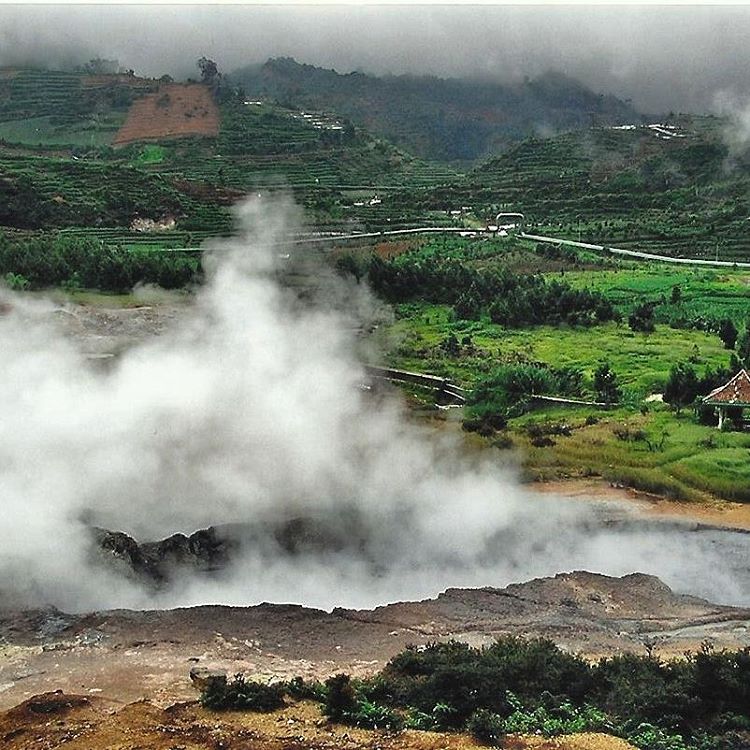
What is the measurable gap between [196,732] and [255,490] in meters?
7.20

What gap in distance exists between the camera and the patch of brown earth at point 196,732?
928cm

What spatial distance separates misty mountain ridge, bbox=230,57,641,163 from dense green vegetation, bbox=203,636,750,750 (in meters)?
128

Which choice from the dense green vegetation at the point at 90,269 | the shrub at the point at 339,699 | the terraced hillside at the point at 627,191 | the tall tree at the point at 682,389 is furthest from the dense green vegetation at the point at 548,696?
the terraced hillside at the point at 627,191

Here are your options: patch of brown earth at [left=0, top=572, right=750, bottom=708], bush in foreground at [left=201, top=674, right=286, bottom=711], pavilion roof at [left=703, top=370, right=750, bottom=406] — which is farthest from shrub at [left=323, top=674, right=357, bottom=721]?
pavilion roof at [left=703, top=370, right=750, bottom=406]

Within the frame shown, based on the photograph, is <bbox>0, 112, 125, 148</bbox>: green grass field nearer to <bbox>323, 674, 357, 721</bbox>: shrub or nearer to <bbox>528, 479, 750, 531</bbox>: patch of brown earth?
<bbox>528, 479, 750, 531</bbox>: patch of brown earth

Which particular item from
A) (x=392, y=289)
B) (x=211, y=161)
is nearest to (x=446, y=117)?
(x=211, y=161)

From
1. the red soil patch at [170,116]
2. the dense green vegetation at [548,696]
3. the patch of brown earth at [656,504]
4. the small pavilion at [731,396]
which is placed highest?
the red soil patch at [170,116]

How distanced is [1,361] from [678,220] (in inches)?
2206

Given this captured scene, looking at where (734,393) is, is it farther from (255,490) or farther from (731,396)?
(255,490)

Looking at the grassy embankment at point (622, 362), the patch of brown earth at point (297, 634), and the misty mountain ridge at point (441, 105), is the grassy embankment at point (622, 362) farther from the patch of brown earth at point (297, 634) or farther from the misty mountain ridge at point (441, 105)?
the misty mountain ridge at point (441, 105)

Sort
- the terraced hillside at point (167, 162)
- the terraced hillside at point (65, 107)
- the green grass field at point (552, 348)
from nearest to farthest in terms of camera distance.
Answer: the green grass field at point (552, 348)
the terraced hillside at point (167, 162)
the terraced hillside at point (65, 107)

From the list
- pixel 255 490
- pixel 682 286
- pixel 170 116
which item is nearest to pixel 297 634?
pixel 255 490

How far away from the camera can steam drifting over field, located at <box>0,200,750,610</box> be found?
45.2ft

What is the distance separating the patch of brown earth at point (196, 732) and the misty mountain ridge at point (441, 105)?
A: 12849cm
